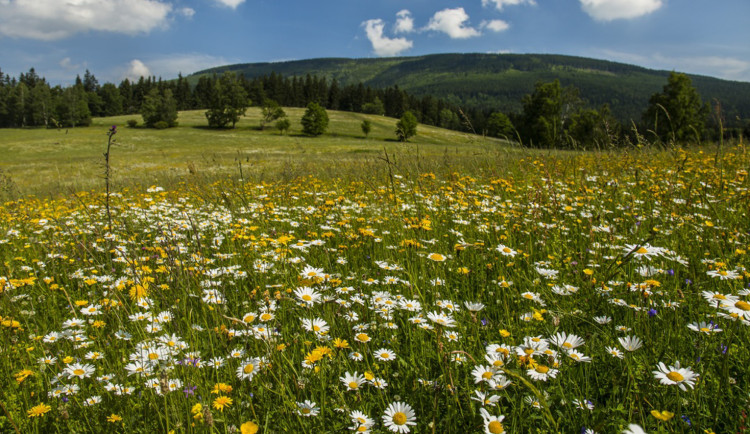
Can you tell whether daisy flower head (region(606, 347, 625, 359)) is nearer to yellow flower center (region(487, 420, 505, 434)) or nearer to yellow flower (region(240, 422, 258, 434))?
yellow flower center (region(487, 420, 505, 434))

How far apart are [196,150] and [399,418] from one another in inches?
1684

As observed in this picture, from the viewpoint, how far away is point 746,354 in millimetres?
2020

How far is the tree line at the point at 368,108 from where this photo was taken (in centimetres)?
876

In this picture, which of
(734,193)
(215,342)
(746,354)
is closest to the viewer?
(746,354)

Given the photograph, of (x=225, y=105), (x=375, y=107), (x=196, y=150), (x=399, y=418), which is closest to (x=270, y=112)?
(x=225, y=105)

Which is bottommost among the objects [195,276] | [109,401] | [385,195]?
[109,401]

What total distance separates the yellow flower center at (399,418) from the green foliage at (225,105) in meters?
81.5

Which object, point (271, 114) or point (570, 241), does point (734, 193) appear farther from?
point (271, 114)

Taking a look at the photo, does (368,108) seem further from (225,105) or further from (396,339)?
(396,339)

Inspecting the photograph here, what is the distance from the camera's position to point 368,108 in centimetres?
11112

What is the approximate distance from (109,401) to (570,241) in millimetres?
4042

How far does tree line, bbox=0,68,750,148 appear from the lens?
28.7 ft

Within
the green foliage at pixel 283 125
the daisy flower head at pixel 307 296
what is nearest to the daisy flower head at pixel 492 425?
the daisy flower head at pixel 307 296

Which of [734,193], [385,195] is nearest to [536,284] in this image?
[385,195]
